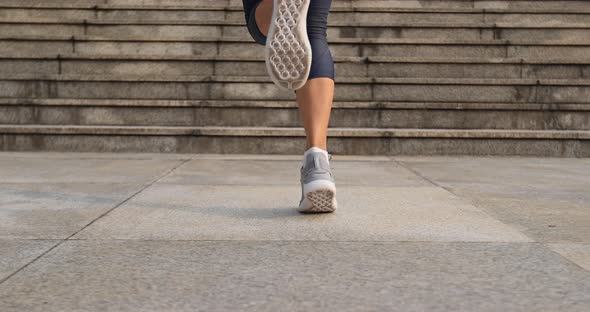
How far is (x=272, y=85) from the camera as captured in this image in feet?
18.7

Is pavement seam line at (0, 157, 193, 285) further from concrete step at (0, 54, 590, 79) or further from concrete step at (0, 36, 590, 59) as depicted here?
concrete step at (0, 36, 590, 59)

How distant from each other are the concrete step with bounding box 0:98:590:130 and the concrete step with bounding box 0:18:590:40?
1389 mm

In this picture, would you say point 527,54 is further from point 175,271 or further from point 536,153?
point 175,271

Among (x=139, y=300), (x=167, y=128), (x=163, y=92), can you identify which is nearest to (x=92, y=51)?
(x=163, y=92)

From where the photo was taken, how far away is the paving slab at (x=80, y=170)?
357 cm

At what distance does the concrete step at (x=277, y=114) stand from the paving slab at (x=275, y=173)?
0.85m

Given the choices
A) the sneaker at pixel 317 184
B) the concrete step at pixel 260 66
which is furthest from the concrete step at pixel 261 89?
the sneaker at pixel 317 184

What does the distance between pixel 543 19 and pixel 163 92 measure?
151 inches

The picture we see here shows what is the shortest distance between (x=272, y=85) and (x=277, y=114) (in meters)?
0.35

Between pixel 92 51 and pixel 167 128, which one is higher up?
pixel 92 51

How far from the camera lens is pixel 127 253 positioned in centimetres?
191

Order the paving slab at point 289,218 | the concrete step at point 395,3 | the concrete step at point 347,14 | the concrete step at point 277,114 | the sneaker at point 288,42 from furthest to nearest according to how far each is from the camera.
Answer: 1. the concrete step at point 395,3
2. the concrete step at point 347,14
3. the concrete step at point 277,114
4. the sneaker at point 288,42
5. the paving slab at point 289,218

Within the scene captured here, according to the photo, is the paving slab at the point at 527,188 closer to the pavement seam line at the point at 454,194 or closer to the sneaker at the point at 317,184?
the pavement seam line at the point at 454,194

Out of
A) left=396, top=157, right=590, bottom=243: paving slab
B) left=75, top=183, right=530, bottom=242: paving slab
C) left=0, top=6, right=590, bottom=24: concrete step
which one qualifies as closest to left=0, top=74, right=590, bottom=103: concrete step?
left=396, top=157, right=590, bottom=243: paving slab
